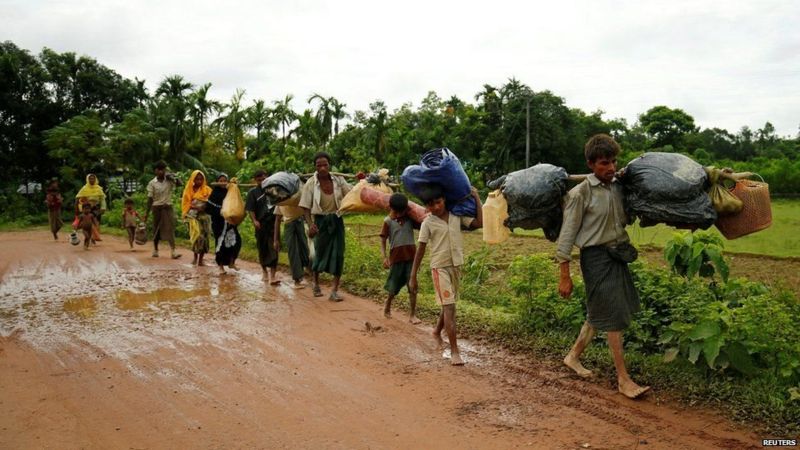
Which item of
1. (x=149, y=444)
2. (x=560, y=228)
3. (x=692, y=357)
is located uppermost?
(x=560, y=228)

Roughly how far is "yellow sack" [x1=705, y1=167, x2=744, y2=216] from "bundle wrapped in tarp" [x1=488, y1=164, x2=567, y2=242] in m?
0.98

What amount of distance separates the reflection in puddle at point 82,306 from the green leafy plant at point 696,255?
6.23 meters

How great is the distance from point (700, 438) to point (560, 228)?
174 centimetres

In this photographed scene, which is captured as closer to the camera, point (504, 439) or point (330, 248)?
point (504, 439)

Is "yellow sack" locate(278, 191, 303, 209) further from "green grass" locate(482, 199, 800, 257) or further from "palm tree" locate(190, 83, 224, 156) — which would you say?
"palm tree" locate(190, 83, 224, 156)

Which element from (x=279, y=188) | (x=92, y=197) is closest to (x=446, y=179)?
(x=279, y=188)

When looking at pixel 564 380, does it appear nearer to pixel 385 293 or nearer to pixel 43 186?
pixel 385 293

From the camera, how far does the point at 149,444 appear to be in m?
3.64

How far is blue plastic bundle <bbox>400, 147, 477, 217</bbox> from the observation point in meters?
5.30

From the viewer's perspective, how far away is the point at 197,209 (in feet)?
34.6

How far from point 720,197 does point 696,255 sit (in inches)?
50.6

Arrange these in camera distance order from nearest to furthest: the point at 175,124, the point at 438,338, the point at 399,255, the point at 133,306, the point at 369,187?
the point at 438,338
the point at 399,255
the point at 369,187
the point at 133,306
the point at 175,124

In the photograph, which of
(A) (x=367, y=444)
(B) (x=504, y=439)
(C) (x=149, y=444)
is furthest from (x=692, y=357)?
(C) (x=149, y=444)

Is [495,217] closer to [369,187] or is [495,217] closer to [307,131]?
[369,187]
